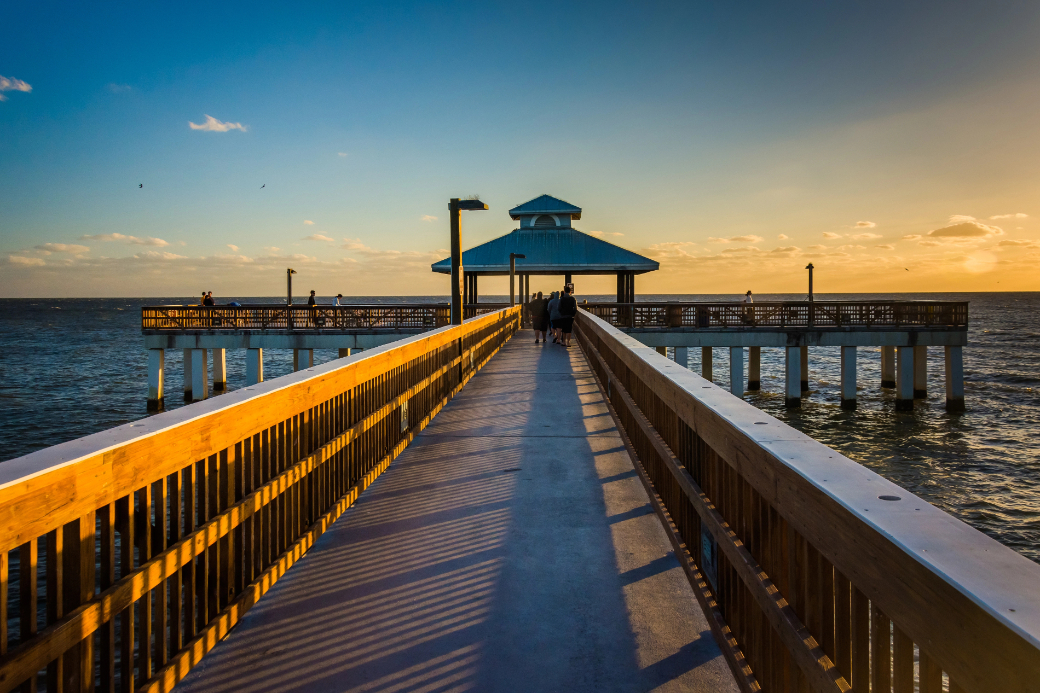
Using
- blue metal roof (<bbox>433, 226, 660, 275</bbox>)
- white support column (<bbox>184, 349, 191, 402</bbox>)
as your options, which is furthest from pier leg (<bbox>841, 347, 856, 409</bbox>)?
white support column (<bbox>184, 349, 191, 402</bbox>)

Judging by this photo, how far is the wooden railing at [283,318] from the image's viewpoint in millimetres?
31531

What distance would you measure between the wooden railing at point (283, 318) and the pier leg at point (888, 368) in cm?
2101

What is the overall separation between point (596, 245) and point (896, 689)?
36.3 metres

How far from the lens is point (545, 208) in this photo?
3916 cm

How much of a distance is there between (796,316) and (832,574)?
31.6 metres

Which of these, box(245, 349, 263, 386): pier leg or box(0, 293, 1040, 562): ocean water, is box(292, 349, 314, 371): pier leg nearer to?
box(245, 349, 263, 386): pier leg

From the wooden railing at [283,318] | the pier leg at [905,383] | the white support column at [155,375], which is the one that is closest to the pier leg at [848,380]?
the pier leg at [905,383]

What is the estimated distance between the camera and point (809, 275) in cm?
4478

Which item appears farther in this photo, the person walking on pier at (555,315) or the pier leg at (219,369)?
the pier leg at (219,369)

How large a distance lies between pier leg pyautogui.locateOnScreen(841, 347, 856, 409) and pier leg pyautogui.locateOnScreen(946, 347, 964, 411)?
3767 millimetres

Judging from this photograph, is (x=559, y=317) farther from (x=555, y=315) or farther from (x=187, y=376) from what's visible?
(x=187, y=376)

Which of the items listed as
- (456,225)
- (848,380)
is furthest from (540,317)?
(848,380)

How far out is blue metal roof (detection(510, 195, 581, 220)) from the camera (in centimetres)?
3872

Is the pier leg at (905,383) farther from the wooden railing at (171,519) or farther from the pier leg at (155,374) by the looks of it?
the pier leg at (155,374)
